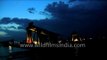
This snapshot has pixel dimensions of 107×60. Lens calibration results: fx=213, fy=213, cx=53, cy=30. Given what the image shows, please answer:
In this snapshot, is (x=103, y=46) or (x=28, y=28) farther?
(x=28, y=28)

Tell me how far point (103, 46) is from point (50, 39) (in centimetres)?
3058

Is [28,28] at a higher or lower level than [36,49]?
higher

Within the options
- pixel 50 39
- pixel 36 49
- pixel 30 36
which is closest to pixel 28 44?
pixel 30 36

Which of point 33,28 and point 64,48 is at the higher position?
point 33,28

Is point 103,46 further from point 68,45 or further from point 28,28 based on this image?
point 28,28

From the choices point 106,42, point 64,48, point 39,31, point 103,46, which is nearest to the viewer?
point 103,46

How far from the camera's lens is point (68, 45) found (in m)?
73.9

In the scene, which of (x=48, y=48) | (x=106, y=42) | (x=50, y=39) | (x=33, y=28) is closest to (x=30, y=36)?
(x=33, y=28)

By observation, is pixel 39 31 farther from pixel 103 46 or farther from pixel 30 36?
pixel 103 46

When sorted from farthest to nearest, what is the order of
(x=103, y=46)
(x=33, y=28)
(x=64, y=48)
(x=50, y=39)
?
(x=50, y=39), (x=64, y=48), (x=33, y=28), (x=103, y=46)

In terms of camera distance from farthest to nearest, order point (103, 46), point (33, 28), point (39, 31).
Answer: point (39, 31) < point (33, 28) < point (103, 46)

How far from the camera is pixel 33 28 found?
66125mm

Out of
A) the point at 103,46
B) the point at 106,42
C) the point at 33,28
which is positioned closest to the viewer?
the point at 103,46

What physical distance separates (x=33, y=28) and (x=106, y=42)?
22406 mm
